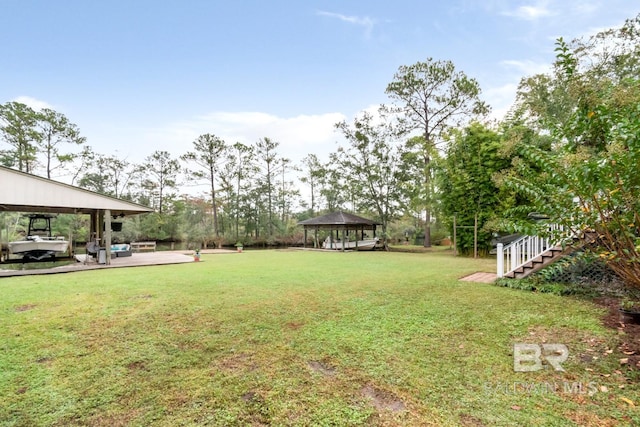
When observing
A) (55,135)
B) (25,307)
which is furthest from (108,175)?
(25,307)

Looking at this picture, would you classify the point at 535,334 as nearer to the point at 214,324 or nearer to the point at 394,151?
the point at 214,324

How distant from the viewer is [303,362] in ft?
9.17

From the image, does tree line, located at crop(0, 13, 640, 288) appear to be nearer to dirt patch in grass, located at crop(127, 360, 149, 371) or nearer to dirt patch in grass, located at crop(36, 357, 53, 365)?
dirt patch in grass, located at crop(127, 360, 149, 371)

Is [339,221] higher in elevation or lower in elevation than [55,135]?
lower

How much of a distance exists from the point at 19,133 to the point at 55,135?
6.16 feet

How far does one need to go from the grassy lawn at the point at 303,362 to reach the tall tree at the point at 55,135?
21207 mm

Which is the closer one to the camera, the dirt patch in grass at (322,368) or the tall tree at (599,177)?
the dirt patch in grass at (322,368)

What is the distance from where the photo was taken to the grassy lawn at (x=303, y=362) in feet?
6.70

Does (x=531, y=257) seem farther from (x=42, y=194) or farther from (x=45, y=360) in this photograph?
(x=42, y=194)

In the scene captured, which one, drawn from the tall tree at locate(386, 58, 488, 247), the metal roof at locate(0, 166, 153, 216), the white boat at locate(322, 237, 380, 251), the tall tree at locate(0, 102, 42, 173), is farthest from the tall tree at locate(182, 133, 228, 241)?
the tall tree at locate(386, 58, 488, 247)

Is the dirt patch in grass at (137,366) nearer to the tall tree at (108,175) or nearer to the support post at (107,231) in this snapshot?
the support post at (107,231)

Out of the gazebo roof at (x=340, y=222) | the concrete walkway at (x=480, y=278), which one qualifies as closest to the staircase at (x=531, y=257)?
the concrete walkway at (x=480, y=278)

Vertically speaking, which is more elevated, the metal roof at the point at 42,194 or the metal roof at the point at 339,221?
the metal roof at the point at 42,194

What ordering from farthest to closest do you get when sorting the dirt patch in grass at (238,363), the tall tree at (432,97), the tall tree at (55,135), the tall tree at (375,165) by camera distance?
the tall tree at (375,165)
the tall tree at (55,135)
the tall tree at (432,97)
the dirt patch in grass at (238,363)
